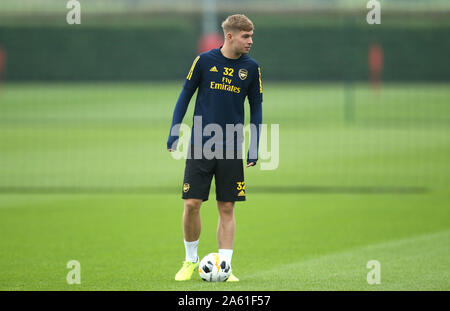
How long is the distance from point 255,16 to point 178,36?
4.13m

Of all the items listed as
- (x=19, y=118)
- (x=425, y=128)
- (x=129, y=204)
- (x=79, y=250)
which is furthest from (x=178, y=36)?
(x=79, y=250)

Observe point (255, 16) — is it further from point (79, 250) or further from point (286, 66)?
point (79, 250)

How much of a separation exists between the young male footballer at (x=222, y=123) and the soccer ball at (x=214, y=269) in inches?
4.8

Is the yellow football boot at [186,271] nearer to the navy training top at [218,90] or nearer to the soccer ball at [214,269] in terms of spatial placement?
the soccer ball at [214,269]

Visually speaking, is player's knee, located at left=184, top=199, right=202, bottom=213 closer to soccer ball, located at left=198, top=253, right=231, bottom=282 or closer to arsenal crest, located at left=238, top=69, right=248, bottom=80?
soccer ball, located at left=198, top=253, right=231, bottom=282

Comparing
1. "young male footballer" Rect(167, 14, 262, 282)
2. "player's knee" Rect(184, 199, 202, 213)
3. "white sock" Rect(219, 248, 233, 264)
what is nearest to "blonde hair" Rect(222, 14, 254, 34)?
"young male footballer" Rect(167, 14, 262, 282)

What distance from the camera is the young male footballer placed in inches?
279

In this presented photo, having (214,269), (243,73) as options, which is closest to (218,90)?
(243,73)

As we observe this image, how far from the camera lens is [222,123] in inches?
279

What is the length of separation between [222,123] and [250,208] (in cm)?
480

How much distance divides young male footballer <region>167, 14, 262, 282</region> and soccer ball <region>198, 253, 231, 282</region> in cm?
12

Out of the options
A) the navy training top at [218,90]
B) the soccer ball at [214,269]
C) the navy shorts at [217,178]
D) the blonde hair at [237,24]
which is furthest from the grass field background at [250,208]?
the blonde hair at [237,24]

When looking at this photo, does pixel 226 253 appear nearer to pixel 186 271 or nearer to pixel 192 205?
pixel 186 271
